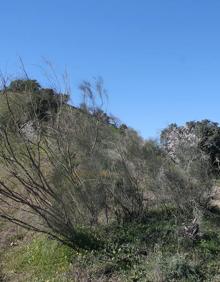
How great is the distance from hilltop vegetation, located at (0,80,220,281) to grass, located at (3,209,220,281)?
0.11ft

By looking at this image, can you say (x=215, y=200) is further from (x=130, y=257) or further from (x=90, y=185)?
(x=130, y=257)

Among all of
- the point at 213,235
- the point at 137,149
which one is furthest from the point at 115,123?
the point at 213,235

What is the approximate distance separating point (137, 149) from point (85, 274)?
4.68 metres

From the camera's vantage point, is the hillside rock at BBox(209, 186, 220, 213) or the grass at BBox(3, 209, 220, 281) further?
the hillside rock at BBox(209, 186, 220, 213)

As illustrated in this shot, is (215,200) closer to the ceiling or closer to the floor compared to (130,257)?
closer to the ceiling

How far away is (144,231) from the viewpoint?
12.5 m

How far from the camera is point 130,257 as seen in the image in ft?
36.3

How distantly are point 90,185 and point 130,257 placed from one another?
2984mm

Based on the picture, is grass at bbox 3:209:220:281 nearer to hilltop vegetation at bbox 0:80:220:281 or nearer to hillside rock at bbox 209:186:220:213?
hilltop vegetation at bbox 0:80:220:281

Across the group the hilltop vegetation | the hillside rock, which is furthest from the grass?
the hillside rock

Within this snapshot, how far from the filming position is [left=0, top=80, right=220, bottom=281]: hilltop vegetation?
473 inches

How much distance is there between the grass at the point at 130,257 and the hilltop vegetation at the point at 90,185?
0.11 ft

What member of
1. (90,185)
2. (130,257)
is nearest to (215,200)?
(90,185)

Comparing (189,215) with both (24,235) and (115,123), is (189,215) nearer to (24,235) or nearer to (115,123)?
(115,123)
